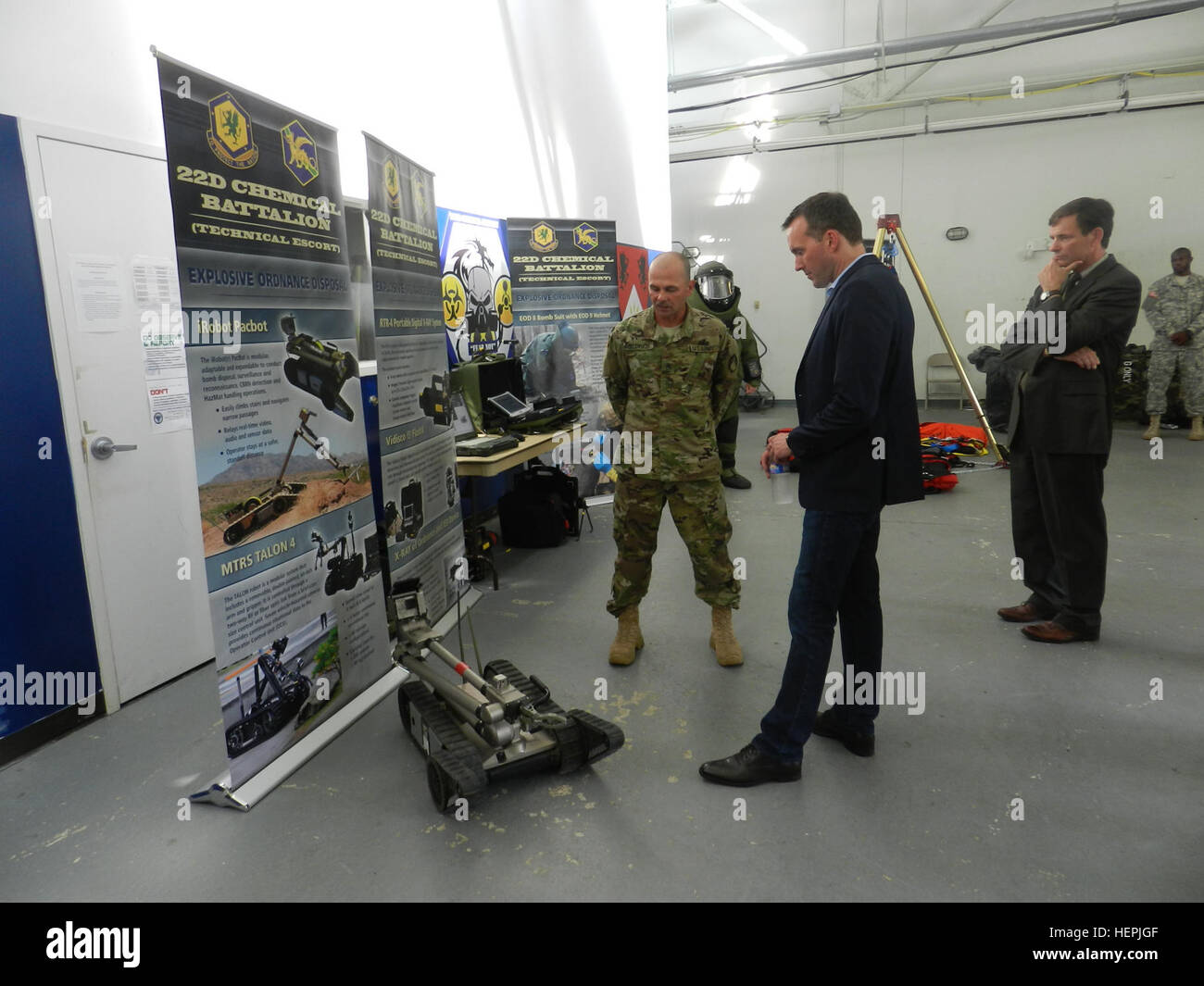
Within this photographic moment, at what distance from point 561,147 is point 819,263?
169 inches

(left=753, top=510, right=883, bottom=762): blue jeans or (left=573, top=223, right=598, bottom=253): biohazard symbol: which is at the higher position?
(left=573, top=223, right=598, bottom=253): biohazard symbol

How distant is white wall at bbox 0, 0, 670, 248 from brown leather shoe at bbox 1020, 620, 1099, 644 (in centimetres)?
396

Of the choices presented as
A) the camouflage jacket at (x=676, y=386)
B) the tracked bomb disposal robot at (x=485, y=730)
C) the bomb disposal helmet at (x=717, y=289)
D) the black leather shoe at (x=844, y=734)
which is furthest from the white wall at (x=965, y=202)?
the tracked bomb disposal robot at (x=485, y=730)

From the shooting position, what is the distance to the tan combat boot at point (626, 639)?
3.25 meters

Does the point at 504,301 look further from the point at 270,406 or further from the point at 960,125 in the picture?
the point at 960,125

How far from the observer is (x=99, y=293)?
2.90 metres

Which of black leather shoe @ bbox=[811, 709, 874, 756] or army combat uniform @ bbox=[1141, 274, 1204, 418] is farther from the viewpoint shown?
army combat uniform @ bbox=[1141, 274, 1204, 418]

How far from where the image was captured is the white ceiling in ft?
26.7

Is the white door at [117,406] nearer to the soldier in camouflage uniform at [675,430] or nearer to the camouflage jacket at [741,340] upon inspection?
the soldier in camouflage uniform at [675,430]

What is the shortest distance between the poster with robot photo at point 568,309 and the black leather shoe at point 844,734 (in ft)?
9.83

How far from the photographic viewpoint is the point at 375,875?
204 cm

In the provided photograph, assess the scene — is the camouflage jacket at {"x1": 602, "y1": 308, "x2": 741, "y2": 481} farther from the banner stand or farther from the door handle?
the door handle

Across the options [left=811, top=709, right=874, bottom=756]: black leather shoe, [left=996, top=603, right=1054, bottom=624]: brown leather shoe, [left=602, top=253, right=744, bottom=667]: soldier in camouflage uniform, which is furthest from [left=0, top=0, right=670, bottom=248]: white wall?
[left=996, top=603, right=1054, bottom=624]: brown leather shoe

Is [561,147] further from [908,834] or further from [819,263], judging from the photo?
[908,834]
